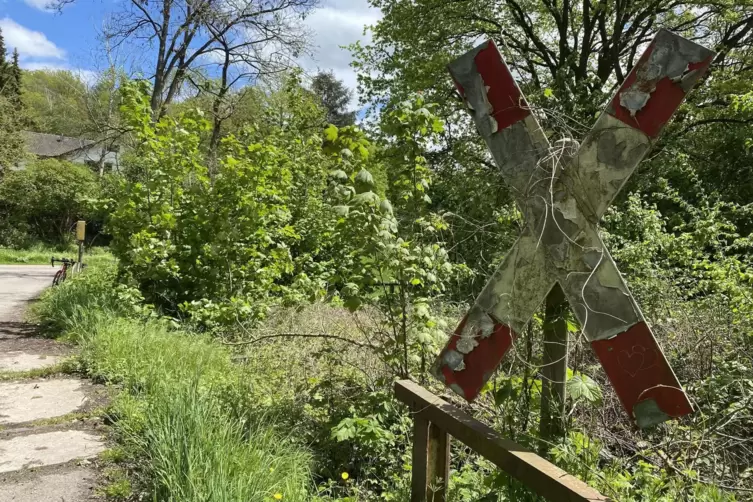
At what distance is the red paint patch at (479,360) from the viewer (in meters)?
1.81

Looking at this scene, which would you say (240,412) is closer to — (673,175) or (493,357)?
(493,357)

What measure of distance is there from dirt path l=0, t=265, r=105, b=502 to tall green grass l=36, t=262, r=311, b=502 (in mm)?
253

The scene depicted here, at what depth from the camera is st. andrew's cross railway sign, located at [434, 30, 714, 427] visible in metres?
1.49

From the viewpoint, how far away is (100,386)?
4793 millimetres

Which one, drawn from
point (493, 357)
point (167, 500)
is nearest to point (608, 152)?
point (493, 357)

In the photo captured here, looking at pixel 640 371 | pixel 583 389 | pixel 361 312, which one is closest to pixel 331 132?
pixel 583 389

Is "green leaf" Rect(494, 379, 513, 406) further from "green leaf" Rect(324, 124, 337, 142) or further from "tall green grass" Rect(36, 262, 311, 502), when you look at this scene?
"green leaf" Rect(324, 124, 337, 142)

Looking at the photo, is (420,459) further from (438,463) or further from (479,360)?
(479,360)

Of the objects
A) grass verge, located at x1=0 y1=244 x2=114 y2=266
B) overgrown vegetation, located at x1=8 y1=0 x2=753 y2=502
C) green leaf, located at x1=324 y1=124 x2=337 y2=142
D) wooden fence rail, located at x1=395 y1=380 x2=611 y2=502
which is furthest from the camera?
grass verge, located at x1=0 y1=244 x2=114 y2=266

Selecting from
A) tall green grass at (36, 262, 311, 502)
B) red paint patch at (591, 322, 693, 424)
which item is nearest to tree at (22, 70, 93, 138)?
→ tall green grass at (36, 262, 311, 502)

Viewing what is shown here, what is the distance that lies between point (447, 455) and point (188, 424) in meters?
1.58

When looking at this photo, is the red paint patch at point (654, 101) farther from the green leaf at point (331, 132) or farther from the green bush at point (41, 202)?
the green bush at point (41, 202)

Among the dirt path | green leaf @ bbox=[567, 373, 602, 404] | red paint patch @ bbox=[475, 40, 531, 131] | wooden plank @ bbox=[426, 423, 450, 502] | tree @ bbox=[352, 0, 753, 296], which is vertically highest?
tree @ bbox=[352, 0, 753, 296]

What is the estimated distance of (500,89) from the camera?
1.81 metres
